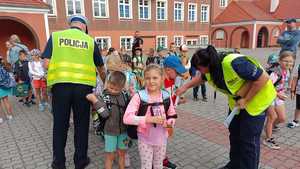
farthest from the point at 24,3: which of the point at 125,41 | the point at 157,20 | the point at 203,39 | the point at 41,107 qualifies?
the point at 203,39

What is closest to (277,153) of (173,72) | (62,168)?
(173,72)

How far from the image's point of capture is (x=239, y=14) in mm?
30828

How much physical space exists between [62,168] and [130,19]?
21747mm

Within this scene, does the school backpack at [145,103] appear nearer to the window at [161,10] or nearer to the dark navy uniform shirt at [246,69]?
the dark navy uniform shirt at [246,69]

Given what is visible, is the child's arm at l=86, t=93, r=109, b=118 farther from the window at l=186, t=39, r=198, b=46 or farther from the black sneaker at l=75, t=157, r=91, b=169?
the window at l=186, t=39, r=198, b=46

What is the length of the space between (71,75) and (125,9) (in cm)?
2155

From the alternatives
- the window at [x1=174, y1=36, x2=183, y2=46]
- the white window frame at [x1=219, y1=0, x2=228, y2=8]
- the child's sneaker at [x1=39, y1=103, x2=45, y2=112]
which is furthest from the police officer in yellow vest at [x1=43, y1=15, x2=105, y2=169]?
the white window frame at [x1=219, y1=0, x2=228, y2=8]

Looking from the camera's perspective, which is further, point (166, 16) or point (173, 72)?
point (166, 16)

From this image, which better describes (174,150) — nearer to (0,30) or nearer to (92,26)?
(0,30)

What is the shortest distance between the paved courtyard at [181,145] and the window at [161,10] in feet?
72.4

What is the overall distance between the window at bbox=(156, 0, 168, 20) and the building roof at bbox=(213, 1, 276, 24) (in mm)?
9297

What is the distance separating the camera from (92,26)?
20.9 m

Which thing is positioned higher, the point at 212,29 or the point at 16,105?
the point at 212,29

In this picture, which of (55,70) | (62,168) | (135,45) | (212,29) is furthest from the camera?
(212,29)
